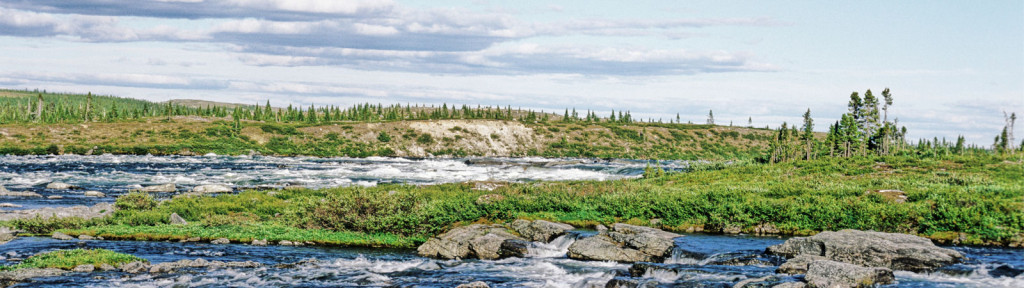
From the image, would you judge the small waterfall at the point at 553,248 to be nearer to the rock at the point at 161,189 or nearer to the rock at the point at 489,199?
the rock at the point at 489,199

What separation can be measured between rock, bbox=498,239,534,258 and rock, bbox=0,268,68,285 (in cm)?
1514

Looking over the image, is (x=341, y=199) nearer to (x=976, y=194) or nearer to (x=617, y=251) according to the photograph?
(x=617, y=251)

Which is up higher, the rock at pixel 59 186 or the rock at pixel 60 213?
the rock at pixel 60 213

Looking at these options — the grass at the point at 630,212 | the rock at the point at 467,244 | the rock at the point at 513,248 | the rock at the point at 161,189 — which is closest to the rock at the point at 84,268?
the grass at the point at 630,212

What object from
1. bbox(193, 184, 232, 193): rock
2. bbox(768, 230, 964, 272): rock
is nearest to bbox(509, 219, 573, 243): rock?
bbox(768, 230, 964, 272): rock

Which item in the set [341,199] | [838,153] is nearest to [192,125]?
[838,153]

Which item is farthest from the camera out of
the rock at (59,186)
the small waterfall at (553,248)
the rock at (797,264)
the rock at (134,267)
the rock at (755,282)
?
the rock at (59,186)

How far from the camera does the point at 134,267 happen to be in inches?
972

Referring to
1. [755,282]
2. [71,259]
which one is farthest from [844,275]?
[71,259]

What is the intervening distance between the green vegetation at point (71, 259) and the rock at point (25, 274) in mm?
491

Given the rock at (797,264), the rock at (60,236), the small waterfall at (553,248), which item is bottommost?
the rock at (60,236)

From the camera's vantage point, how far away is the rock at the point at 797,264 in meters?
23.5

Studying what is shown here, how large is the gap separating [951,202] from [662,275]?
17.7m

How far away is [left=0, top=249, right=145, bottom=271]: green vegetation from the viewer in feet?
79.5
